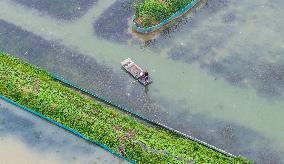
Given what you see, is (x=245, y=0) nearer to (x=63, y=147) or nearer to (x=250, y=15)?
(x=250, y=15)

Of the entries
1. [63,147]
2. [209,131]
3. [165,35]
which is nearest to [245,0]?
[165,35]

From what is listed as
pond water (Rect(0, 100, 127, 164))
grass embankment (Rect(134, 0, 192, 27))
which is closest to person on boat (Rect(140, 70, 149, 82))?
grass embankment (Rect(134, 0, 192, 27))

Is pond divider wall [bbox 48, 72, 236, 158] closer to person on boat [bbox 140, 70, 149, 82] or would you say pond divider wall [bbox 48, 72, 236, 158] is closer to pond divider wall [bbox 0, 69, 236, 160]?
pond divider wall [bbox 0, 69, 236, 160]

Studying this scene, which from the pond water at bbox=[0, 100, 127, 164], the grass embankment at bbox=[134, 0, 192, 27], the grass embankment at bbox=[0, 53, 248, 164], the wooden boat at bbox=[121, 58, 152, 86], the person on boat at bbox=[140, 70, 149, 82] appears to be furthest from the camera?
the grass embankment at bbox=[134, 0, 192, 27]

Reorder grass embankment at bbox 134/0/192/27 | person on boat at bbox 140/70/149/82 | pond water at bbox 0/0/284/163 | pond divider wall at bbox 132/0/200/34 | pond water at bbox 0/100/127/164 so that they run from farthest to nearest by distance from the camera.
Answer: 1. grass embankment at bbox 134/0/192/27
2. pond divider wall at bbox 132/0/200/34
3. person on boat at bbox 140/70/149/82
4. pond water at bbox 0/0/284/163
5. pond water at bbox 0/100/127/164

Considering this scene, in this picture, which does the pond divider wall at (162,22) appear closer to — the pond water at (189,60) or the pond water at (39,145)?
the pond water at (189,60)

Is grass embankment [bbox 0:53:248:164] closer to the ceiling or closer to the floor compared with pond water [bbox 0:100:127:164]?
closer to the ceiling

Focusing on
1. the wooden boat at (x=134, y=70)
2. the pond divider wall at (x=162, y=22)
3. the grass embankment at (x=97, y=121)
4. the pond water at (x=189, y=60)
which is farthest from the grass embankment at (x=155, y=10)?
the grass embankment at (x=97, y=121)
